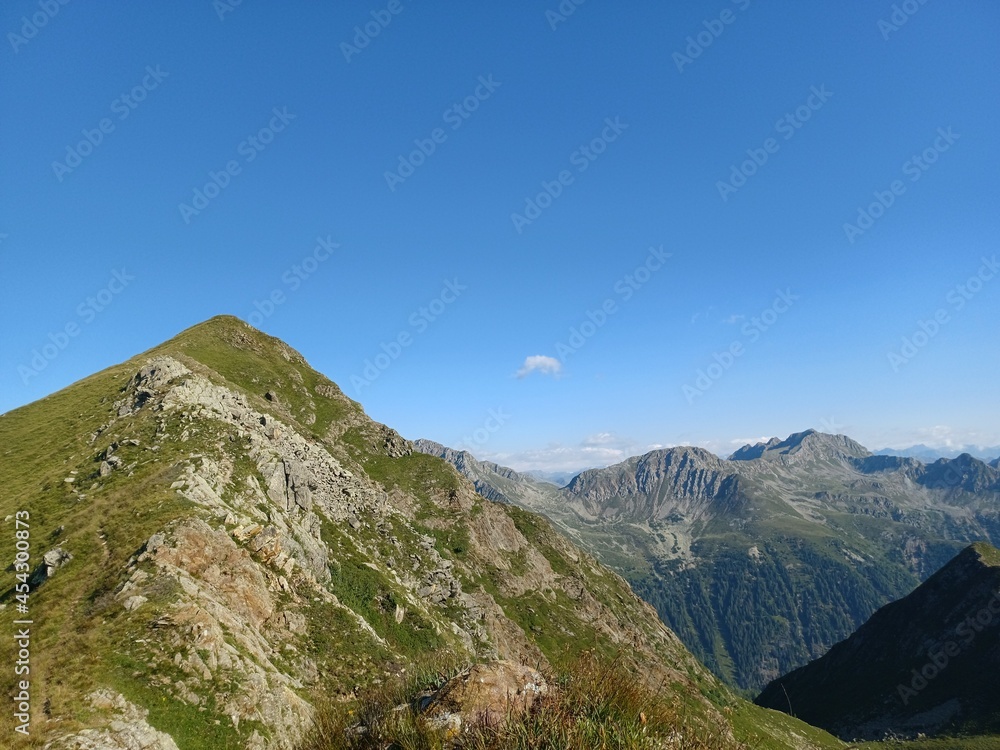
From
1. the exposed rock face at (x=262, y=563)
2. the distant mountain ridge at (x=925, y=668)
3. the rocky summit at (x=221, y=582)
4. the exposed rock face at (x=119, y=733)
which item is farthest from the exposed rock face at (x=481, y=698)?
the distant mountain ridge at (x=925, y=668)

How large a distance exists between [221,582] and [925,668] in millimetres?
216890

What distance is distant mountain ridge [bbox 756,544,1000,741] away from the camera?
13638cm

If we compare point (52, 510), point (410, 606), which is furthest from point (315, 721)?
point (410, 606)

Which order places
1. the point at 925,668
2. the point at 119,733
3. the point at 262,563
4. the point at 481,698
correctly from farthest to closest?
the point at 925,668 < the point at 262,563 < the point at 119,733 < the point at 481,698

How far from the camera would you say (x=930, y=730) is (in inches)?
5177

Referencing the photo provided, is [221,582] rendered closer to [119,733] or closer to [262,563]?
[262,563]

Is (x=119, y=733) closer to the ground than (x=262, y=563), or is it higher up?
closer to the ground

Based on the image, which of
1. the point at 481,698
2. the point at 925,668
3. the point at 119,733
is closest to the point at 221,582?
the point at 119,733

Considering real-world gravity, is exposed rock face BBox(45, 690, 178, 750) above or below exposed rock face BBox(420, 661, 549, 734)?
above

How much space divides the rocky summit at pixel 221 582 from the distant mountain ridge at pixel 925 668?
109 m

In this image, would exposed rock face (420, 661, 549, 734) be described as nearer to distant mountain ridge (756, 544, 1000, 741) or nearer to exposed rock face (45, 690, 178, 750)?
exposed rock face (45, 690, 178, 750)

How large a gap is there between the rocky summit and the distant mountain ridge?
359 feet

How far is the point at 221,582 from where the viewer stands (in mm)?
29500

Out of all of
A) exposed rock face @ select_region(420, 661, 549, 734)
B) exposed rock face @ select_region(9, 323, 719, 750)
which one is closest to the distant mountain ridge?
exposed rock face @ select_region(9, 323, 719, 750)
